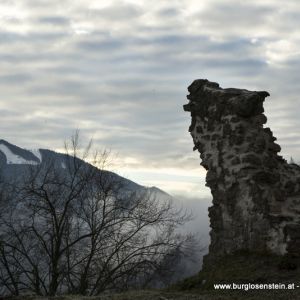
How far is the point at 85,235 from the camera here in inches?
679

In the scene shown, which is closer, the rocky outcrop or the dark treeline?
the rocky outcrop

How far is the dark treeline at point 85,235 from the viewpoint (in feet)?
57.0

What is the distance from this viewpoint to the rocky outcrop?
28.3ft

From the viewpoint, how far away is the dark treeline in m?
17.4

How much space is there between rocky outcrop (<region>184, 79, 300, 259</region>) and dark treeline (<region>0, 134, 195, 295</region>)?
820cm

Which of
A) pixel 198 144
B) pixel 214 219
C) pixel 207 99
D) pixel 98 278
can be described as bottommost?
pixel 98 278

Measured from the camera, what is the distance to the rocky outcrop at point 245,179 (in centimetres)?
863

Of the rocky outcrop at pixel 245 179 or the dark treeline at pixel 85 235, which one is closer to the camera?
the rocky outcrop at pixel 245 179

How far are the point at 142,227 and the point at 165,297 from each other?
12.0 metres

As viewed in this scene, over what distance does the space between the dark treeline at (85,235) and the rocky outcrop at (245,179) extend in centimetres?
820

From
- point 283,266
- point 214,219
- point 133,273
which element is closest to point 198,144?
point 214,219

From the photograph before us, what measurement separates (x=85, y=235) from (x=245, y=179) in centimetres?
937

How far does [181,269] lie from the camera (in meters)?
19.8

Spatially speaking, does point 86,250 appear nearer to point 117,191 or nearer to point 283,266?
point 117,191
